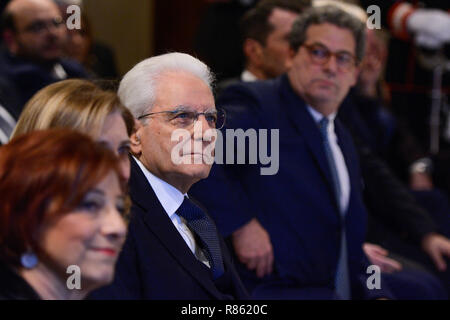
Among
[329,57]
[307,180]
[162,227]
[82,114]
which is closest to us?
[82,114]

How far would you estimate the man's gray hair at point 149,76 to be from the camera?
1394 mm

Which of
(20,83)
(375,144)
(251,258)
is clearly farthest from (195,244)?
(375,144)

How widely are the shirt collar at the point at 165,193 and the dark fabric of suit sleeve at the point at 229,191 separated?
186 millimetres

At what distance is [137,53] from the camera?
3.65m

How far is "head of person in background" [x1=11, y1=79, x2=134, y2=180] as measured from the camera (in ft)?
3.80

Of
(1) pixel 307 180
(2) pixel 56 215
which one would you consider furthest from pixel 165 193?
(1) pixel 307 180

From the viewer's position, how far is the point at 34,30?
2574 mm

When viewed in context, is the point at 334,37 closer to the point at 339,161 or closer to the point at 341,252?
the point at 339,161

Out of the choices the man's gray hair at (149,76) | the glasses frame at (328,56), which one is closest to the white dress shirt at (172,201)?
the man's gray hair at (149,76)

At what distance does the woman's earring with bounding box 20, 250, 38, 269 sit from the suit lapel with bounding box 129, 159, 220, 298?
15.9 inches

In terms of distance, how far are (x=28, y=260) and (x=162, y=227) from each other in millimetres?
431

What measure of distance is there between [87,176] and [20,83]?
156 centimetres

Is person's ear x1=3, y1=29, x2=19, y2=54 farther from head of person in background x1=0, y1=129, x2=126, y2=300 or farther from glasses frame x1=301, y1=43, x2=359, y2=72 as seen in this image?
head of person in background x1=0, y1=129, x2=126, y2=300

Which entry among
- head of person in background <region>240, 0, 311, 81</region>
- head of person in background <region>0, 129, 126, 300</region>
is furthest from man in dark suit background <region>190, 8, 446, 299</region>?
head of person in background <region>0, 129, 126, 300</region>
